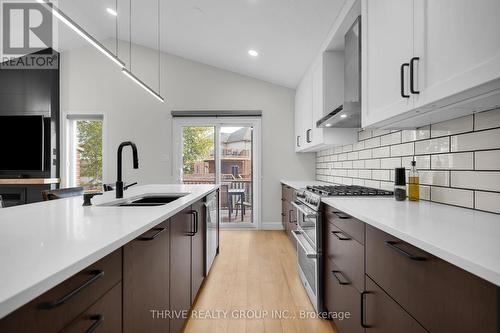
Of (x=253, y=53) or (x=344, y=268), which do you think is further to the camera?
(x=253, y=53)

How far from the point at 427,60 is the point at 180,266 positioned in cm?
166

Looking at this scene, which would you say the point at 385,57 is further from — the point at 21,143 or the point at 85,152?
the point at 21,143

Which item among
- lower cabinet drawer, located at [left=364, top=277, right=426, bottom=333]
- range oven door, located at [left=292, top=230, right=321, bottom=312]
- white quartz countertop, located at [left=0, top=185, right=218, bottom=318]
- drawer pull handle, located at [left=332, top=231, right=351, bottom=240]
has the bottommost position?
range oven door, located at [left=292, top=230, right=321, bottom=312]

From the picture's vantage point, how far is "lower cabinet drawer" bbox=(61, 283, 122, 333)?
2.19 feet

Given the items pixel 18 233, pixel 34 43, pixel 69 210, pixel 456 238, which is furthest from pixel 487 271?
pixel 34 43

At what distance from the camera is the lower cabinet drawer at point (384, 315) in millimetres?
879

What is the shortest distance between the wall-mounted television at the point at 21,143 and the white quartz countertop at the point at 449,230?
5115 millimetres

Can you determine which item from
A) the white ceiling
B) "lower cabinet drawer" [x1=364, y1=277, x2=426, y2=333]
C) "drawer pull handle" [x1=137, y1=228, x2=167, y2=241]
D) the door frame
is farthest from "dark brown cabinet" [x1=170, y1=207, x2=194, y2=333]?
the door frame

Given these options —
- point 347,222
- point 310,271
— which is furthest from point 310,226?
point 347,222

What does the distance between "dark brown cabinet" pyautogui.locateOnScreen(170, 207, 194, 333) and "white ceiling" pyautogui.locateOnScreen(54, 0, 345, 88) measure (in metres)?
2.11

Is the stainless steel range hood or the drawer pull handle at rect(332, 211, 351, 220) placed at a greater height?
the stainless steel range hood

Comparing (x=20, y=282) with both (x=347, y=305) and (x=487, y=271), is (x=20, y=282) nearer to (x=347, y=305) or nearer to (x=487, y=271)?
(x=487, y=271)

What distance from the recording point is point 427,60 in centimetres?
113

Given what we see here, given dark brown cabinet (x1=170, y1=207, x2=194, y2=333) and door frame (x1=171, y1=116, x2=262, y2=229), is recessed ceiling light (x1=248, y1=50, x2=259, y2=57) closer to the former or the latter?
door frame (x1=171, y1=116, x2=262, y2=229)
